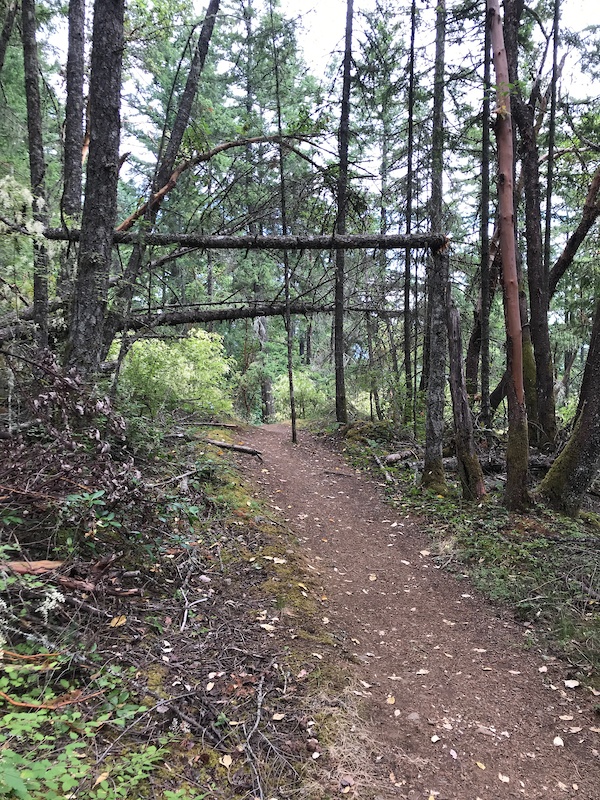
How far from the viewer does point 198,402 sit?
36.1 ft

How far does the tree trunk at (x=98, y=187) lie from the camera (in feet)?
16.8

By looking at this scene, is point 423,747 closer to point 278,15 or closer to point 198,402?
point 198,402

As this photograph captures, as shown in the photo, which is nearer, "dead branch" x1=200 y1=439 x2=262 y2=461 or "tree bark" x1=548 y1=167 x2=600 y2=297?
"dead branch" x1=200 y1=439 x2=262 y2=461

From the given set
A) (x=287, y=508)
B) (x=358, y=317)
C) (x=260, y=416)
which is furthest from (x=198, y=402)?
(x=260, y=416)

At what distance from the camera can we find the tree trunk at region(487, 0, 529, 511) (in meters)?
6.05

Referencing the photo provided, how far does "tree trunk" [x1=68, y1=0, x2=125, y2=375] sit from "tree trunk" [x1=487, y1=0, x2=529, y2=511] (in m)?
4.63

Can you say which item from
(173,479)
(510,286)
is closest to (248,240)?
(173,479)

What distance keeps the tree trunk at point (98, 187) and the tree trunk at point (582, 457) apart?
634 cm

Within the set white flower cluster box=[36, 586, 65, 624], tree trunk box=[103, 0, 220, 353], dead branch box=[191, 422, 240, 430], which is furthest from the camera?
dead branch box=[191, 422, 240, 430]

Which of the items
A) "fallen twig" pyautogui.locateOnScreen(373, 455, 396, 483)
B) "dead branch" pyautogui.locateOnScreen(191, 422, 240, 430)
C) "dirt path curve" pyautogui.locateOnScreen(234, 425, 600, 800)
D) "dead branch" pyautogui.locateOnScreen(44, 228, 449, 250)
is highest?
"dead branch" pyautogui.locateOnScreen(44, 228, 449, 250)

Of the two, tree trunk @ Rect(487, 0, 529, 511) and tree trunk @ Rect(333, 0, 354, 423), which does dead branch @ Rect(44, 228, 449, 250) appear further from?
tree trunk @ Rect(333, 0, 354, 423)

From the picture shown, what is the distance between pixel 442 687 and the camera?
3.53 metres

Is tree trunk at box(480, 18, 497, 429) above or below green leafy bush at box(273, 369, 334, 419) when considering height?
above

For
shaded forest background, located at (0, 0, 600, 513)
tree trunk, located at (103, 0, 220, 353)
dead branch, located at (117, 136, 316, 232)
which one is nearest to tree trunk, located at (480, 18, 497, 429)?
shaded forest background, located at (0, 0, 600, 513)
